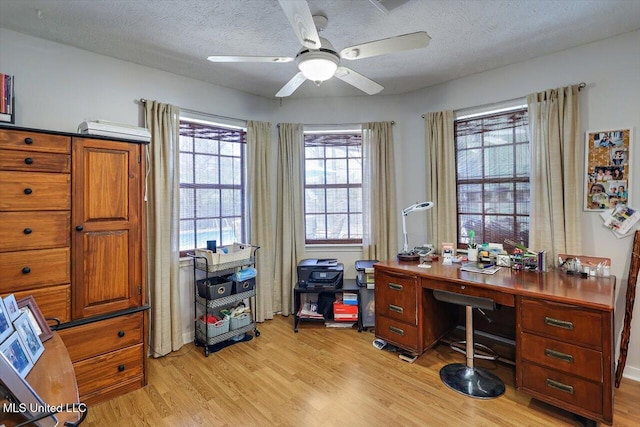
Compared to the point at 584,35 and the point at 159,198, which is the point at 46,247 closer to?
the point at 159,198

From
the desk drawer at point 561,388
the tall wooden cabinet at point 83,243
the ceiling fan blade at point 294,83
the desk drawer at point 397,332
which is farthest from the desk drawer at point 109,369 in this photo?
the desk drawer at point 561,388

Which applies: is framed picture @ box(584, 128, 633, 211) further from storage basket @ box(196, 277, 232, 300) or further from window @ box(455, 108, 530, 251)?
storage basket @ box(196, 277, 232, 300)

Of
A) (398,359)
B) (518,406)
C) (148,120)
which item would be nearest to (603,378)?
(518,406)

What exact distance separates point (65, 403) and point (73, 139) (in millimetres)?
1725

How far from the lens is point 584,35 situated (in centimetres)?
234

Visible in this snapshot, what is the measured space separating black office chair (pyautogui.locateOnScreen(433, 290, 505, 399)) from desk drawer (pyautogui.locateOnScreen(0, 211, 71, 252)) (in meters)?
2.70

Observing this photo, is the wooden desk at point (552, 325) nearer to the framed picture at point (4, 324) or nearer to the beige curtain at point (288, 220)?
the beige curtain at point (288, 220)

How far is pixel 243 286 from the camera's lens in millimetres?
3076

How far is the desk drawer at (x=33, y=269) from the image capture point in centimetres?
183

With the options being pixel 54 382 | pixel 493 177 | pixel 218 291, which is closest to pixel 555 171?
pixel 493 177

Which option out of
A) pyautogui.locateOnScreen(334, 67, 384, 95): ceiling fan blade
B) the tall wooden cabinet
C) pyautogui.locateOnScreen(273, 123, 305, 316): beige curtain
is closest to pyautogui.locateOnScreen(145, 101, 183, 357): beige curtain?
the tall wooden cabinet

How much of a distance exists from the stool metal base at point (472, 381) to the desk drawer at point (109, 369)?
7.64 ft

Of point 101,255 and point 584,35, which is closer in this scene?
point 101,255

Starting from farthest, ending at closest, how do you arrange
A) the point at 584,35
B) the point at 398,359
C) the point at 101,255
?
the point at 398,359
the point at 584,35
the point at 101,255
